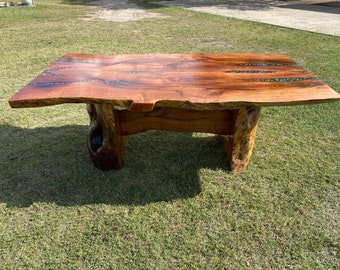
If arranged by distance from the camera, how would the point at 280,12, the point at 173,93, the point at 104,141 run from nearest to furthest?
1. the point at 173,93
2. the point at 104,141
3. the point at 280,12

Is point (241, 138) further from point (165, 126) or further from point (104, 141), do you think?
point (104, 141)

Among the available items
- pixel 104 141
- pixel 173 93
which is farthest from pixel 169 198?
pixel 173 93

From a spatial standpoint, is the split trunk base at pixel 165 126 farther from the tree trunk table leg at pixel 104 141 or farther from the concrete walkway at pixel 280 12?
the concrete walkway at pixel 280 12

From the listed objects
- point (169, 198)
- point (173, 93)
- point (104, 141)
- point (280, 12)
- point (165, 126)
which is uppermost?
point (280, 12)

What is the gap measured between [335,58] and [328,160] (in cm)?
274

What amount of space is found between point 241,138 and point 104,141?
92 cm

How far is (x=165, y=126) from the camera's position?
1.93 meters

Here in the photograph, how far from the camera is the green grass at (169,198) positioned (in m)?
1.52

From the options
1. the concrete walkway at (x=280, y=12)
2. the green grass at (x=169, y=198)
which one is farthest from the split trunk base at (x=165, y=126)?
the concrete walkway at (x=280, y=12)

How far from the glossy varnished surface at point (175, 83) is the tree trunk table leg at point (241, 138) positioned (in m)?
0.22

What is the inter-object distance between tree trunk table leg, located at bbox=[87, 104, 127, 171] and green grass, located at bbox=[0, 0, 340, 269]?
0.08 meters

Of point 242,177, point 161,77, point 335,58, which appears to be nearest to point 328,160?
point 242,177

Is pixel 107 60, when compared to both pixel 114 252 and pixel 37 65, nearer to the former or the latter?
pixel 114 252

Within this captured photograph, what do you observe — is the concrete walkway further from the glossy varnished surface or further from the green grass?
the glossy varnished surface
